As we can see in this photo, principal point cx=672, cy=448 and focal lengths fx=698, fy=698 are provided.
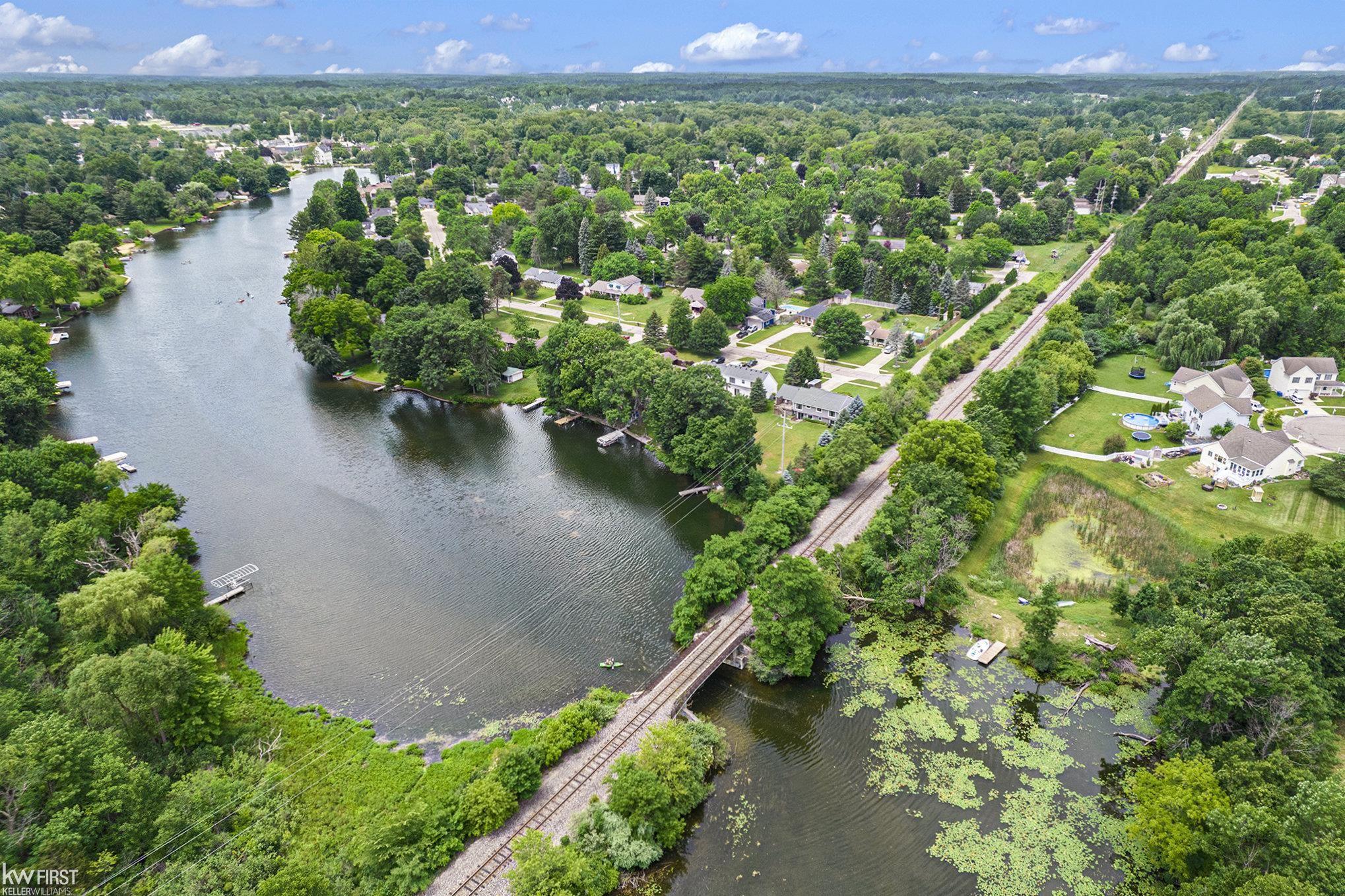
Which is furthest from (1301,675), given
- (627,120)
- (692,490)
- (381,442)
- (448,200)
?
Answer: (627,120)

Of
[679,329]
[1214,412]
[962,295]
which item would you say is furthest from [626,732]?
[962,295]

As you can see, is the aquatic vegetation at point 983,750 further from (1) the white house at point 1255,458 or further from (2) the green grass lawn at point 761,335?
(2) the green grass lawn at point 761,335

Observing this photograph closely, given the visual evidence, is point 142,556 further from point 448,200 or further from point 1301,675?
point 448,200

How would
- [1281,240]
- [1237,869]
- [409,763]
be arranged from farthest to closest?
1. [1281,240]
2. [409,763]
3. [1237,869]

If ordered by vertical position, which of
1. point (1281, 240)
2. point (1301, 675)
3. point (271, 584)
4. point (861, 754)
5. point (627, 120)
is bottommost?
point (861, 754)

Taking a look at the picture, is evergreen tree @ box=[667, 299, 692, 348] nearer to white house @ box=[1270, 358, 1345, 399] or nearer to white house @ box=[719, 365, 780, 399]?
white house @ box=[719, 365, 780, 399]

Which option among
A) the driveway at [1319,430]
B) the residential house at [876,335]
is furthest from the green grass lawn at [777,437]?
the driveway at [1319,430]

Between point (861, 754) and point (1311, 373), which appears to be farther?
point (1311, 373)

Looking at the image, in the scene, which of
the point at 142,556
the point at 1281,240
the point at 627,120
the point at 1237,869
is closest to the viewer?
the point at 1237,869
